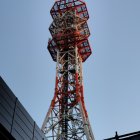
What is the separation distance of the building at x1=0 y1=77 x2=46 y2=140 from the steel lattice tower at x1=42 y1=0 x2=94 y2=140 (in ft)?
64.6

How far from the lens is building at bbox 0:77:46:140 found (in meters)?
29.9

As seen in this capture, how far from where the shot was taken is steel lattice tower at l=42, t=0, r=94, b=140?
56.5m

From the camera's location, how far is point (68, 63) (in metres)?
66.8

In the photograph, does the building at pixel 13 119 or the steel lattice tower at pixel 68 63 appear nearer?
the building at pixel 13 119

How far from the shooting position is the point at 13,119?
3159 centimetres

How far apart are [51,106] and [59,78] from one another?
671 cm

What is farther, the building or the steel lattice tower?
the steel lattice tower

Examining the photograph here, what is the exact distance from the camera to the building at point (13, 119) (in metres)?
29.9

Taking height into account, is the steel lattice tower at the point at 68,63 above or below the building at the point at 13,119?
above

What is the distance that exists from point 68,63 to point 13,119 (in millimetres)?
35767

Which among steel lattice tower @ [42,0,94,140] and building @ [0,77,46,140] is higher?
steel lattice tower @ [42,0,94,140]

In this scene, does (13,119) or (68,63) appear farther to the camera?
(68,63)

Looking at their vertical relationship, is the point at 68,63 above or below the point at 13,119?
above

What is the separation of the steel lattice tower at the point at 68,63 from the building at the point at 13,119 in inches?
776
